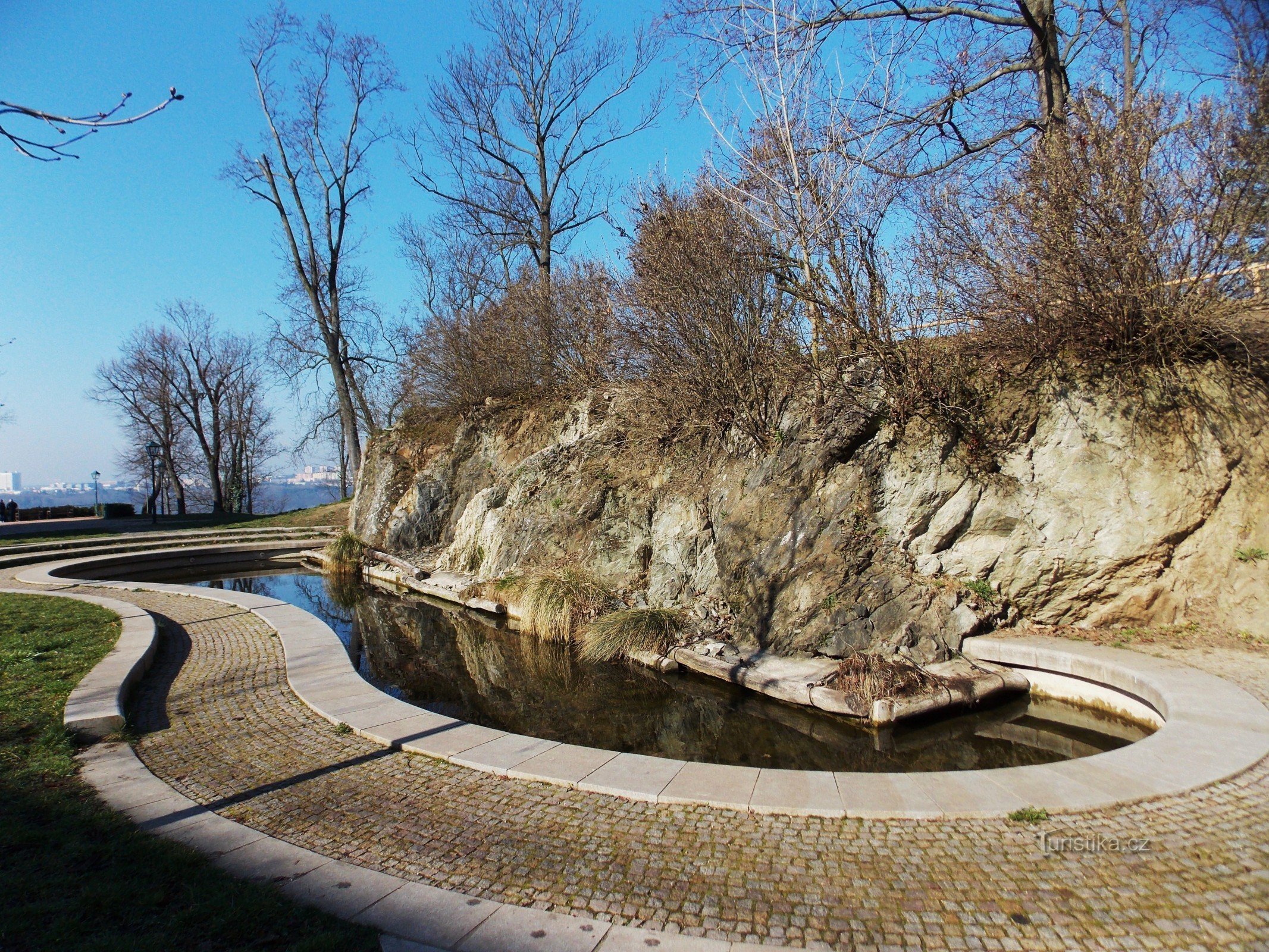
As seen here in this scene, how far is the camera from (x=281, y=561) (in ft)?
62.0

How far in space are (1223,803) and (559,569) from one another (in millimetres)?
8699

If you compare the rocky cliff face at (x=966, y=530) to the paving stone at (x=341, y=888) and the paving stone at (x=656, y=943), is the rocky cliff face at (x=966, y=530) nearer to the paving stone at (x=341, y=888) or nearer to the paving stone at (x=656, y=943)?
the paving stone at (x=656, y=943)

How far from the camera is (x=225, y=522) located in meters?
25.2

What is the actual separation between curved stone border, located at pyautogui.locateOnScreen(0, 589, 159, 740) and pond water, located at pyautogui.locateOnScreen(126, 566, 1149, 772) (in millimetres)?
2303

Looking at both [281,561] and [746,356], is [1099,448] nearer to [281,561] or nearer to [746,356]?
[746,356]

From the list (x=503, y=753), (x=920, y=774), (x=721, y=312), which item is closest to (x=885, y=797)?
(x=920, y=774)

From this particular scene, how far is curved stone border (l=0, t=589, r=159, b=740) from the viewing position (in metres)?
5.48

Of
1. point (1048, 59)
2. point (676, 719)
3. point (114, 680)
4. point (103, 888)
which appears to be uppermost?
point (1048, 59)

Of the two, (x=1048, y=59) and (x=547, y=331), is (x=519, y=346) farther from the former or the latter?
(x=1048, y=59)

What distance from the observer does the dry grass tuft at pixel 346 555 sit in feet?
52.6

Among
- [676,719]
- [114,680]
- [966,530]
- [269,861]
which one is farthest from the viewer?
[966,530]

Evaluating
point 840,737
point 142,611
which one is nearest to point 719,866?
point 840,737

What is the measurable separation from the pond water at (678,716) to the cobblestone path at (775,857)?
156 cm

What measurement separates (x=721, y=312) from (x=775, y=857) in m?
7.75
